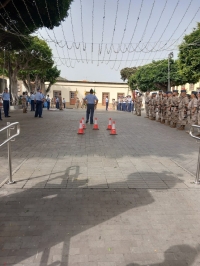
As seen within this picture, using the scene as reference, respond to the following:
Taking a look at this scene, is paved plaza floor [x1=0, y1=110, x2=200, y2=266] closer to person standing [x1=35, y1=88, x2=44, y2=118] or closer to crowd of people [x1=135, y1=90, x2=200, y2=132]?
crowd of people [x1=135, y1=90, x2=200, y2=132]

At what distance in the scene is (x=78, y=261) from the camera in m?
2.31

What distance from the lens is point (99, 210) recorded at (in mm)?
3297

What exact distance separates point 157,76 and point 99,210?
32560 mm

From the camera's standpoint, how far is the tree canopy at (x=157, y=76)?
1227 inches

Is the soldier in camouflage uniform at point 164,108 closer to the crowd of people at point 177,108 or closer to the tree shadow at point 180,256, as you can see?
the crowd of people at point 177,108

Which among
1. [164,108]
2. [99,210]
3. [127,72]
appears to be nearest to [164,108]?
[164,108]

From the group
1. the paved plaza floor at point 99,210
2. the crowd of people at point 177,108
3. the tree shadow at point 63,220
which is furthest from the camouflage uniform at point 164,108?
the tree shadow at point 63,220

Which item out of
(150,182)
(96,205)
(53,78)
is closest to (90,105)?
(150,182)

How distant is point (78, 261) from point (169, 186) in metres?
2.36

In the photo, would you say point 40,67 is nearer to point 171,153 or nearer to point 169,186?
point 171,153

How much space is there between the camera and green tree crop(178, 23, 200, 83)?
16781 mm

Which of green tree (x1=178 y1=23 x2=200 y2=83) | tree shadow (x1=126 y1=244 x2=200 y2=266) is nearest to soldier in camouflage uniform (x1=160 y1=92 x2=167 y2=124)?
green tree (x1=178 y1=23 x2=200 y2=83)

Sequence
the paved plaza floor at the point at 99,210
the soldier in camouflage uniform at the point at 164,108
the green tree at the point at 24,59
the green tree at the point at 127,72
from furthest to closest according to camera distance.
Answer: the green tree at the point at 127,72 → the green tree at the point at 24,59 → the soldier in camouflage uniform at the point at 164,108 → the paved plaza floor at the point at 99,210

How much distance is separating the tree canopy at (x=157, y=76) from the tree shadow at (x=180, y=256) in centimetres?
2984
